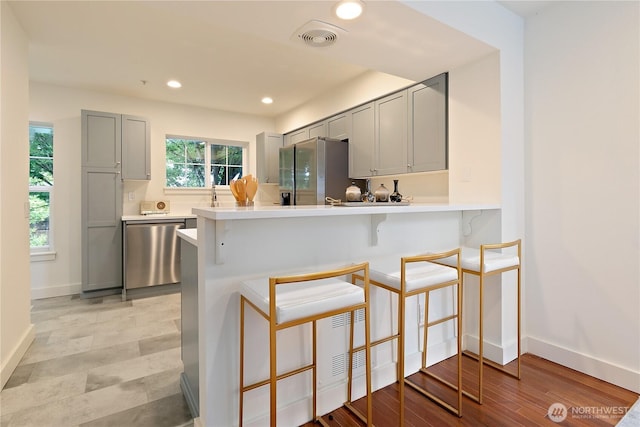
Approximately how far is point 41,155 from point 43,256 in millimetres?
1226

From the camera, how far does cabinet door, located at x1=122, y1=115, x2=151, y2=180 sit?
400 cm

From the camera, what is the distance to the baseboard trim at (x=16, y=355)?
1.98m

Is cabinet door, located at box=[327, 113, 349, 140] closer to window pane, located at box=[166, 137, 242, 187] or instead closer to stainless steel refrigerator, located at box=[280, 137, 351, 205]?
stainless steel refrigerator, located at box=[280, 137, 351, 205]

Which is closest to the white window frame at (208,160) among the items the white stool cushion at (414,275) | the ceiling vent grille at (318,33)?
the ceiling vent grille at (318,33)

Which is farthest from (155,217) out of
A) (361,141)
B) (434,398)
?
(434,398)

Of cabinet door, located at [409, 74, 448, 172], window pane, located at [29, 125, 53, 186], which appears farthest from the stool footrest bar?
window pane, located at [29, 125, 53, 186]

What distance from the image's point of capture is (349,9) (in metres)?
1.72

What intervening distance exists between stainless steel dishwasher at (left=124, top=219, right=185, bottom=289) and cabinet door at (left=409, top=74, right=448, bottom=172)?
291cm

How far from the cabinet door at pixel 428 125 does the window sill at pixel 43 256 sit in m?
4.29

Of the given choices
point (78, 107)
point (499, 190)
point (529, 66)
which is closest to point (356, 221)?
point (499, 190)

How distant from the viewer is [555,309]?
7.45ft

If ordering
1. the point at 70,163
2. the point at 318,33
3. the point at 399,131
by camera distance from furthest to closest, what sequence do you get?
the point at 70,163, the point at 399,131, the point at 318,33

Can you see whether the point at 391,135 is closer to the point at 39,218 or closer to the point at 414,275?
the point at 414,275

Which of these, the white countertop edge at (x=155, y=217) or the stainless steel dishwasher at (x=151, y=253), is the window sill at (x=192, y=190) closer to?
the white countertop edge at (x=155, y=217)
